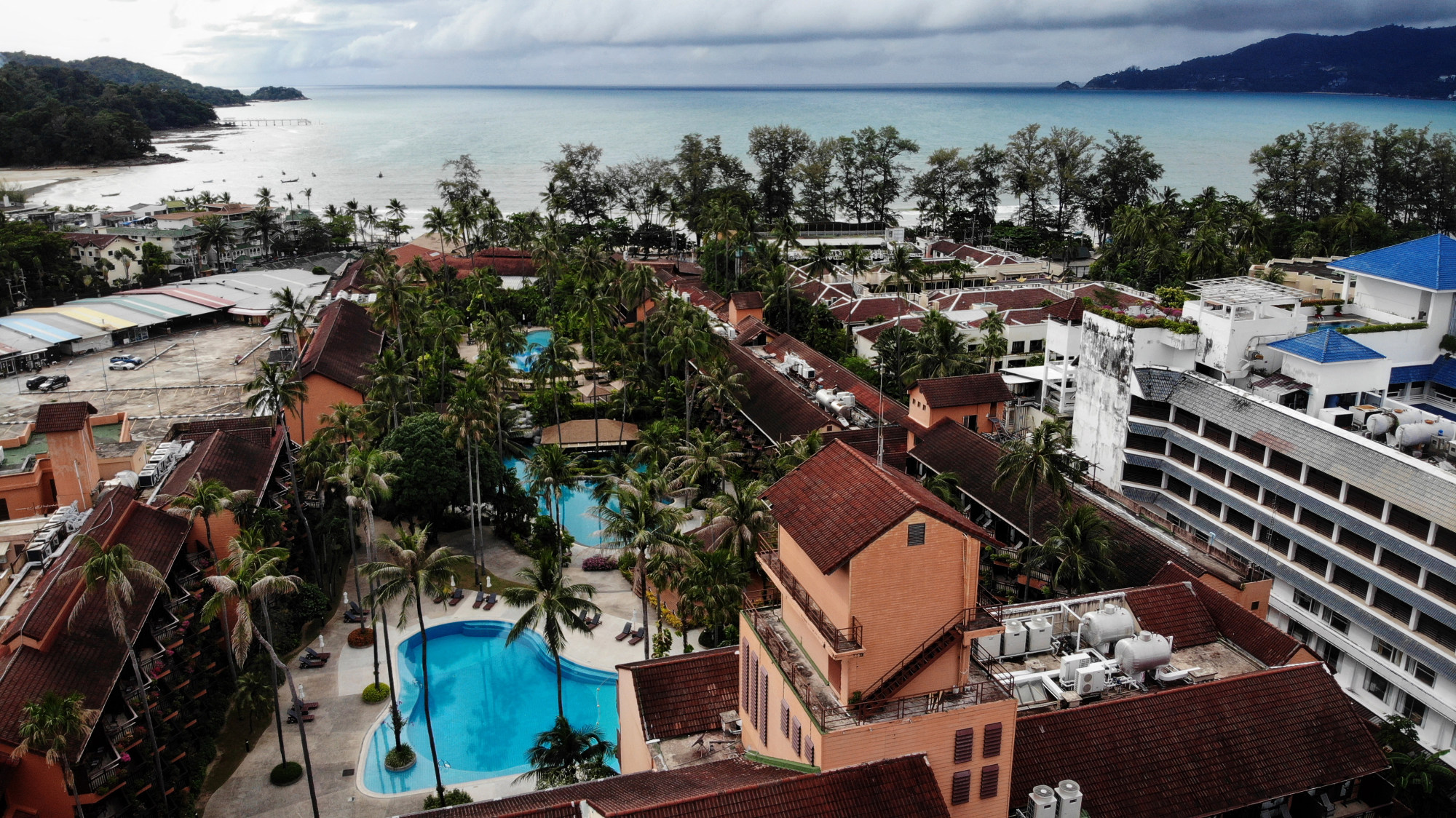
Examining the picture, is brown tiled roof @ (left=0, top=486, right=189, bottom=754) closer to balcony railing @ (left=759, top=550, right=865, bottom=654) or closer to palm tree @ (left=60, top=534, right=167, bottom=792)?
palm tree @ (left=60, top=534, right=167, bottom=792)

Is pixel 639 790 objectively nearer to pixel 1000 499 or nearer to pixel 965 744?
pixel 965 744

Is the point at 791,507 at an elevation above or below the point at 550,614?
above

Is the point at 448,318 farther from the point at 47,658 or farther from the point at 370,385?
the point at 47,658

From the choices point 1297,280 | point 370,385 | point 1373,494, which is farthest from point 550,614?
point 1297,280

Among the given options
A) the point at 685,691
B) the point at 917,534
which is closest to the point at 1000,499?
the point at 685,691

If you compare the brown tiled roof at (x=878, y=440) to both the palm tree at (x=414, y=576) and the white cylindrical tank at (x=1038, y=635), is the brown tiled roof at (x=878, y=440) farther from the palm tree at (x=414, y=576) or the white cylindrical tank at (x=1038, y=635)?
the palm tree at (x=414, y=576)

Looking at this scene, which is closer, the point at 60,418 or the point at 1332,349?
the point at 60,418
